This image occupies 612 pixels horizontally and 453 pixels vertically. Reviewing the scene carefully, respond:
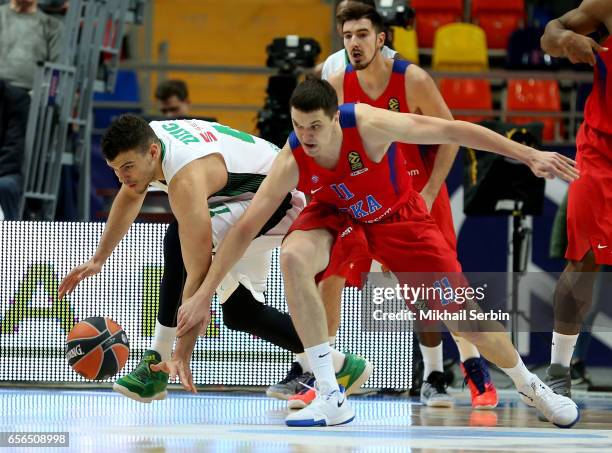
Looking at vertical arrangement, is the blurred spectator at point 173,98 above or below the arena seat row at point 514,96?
below

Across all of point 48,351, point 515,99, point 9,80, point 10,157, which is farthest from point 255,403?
point 515,99

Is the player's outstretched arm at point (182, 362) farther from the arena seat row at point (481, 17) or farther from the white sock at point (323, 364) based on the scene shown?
the arena seat row at point (481, 17)

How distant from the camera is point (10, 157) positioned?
26.1 ft

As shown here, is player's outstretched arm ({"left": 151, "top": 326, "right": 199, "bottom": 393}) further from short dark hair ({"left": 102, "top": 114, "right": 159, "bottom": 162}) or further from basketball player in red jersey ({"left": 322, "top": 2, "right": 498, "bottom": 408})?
basketball player in red jersey ({"left": 322, "top": 2, "right": 498, "bottom": 408})

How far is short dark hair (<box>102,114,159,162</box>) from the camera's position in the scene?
15.5 feet

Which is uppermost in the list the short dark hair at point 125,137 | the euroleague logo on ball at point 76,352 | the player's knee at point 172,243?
the short dark hair at point 125,137

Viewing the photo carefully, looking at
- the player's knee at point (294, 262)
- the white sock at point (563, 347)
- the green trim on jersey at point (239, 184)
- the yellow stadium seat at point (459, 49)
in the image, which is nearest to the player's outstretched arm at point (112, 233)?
the green trim on jersey at point (239, 184)

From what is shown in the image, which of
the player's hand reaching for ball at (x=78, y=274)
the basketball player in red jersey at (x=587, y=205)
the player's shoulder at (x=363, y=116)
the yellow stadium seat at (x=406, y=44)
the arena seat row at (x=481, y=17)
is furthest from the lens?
A: the arena seat row at (x=481, y=17)

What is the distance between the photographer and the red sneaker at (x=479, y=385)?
19.4 ft

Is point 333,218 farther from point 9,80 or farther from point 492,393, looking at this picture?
point 9,80

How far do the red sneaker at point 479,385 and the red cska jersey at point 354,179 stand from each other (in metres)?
1.37

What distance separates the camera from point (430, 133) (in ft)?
15.3

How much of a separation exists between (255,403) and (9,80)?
3.81 metres

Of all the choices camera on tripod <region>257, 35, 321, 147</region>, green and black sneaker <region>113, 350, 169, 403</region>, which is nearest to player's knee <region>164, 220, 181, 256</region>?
green and black sneaker <region>113, 350, 169, 403</region>
